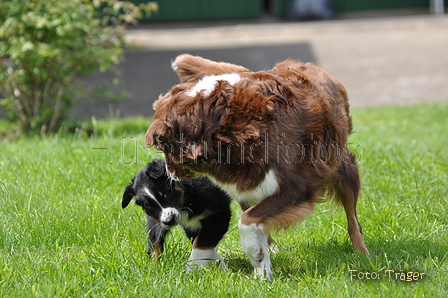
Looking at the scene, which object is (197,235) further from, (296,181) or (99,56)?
(99,56)

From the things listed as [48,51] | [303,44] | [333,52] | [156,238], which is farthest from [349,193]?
[303,44]

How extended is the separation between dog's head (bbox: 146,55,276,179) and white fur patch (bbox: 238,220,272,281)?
1.33 feet

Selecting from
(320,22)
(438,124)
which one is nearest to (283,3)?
(320,22)

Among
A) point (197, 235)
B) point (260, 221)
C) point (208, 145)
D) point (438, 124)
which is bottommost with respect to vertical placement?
point (438, 124)

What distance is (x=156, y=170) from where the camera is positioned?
3584 millimetres

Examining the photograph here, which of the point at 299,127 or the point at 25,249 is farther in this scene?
the point at 25,249

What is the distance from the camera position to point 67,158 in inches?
200

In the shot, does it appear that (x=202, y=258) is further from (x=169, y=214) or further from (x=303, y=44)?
(x=303, y=44)

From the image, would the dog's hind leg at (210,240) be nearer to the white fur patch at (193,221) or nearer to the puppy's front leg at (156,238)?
the white fur patch at (193,221)

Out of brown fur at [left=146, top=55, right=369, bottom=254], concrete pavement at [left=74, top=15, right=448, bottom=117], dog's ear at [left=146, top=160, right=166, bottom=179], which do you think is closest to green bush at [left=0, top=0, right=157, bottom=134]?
concrete pavement at [left=74, top=15, right=448, bottom=117]

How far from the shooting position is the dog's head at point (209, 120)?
9.58 feet

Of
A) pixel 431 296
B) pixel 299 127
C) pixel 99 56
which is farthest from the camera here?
pixel 99 56

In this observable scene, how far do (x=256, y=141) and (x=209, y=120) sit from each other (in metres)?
0.28

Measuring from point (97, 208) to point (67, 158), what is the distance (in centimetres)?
122
